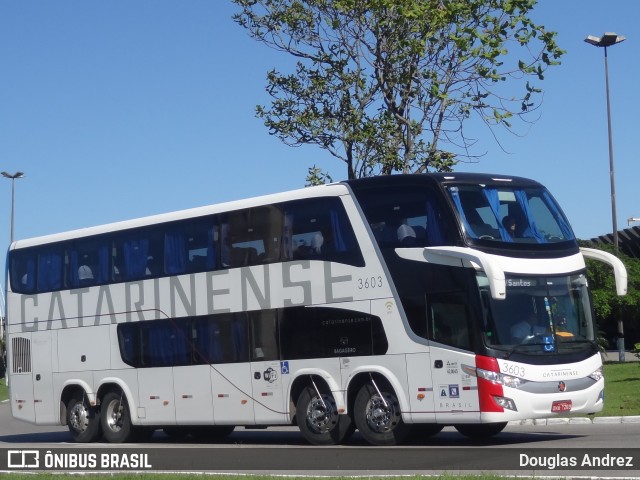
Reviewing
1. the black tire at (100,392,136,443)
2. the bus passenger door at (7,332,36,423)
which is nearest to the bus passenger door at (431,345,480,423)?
the black tire at (100,392,136,443)

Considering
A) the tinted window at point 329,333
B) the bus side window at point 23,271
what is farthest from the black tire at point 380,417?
the bus side window at point 23,271

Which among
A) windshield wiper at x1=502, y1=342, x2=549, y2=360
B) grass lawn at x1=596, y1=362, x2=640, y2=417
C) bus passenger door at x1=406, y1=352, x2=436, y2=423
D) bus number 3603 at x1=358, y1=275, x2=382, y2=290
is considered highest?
bus number 3603 at x1=358, y1=275, x2=382, y2=290

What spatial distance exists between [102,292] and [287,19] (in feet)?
34.2

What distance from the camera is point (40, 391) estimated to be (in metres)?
24.9

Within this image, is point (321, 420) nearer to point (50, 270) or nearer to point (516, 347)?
point (516, 347)

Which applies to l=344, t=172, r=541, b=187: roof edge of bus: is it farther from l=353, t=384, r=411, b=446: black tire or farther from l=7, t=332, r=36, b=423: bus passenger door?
l=7, t=332, r=36, b=423: bus passenger door

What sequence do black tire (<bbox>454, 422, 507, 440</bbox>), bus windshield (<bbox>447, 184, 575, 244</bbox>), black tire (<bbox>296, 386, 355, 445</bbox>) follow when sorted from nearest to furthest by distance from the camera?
→ bus windshield (<bbox>447, 184, 575, 244</bbox>)
black tire (<bbox>296, 386, 355, 445</bbox>)
black tire (<bbox>454, 422, 507, 440</bbox>)

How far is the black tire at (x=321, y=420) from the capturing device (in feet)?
62.1

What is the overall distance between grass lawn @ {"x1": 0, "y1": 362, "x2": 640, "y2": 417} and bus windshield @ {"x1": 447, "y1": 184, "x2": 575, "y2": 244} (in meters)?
4.87

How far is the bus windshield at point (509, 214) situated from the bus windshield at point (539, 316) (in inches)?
27.5

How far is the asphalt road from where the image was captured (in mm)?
12844

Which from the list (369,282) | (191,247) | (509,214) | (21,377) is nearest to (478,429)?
(369,282)

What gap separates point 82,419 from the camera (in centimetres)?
2388

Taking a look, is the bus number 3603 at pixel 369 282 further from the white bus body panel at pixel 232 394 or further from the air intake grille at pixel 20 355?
the air intake grille at pixel 20 355
